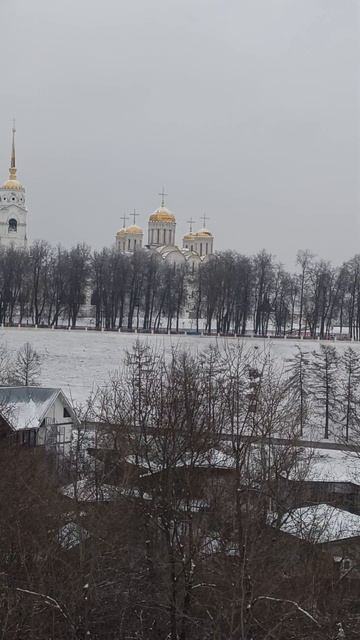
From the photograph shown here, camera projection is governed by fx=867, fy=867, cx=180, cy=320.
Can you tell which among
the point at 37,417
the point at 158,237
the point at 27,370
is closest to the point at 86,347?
the point at 27,370

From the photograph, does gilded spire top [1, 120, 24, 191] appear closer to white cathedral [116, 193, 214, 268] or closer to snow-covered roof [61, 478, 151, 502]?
white cathedral [116, 193, 214, 268]

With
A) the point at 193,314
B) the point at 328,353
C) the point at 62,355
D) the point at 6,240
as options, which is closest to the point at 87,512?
the point at 328,353

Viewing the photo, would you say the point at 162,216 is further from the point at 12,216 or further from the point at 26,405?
the point at 26,405

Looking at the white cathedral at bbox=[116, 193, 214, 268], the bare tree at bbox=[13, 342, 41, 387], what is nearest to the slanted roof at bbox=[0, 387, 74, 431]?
the bare tree at bbox=[13, 342, 41, 387]

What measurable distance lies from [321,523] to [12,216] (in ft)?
289

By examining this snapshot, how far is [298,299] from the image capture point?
64625mm

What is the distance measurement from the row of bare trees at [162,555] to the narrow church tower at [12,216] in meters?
87.4

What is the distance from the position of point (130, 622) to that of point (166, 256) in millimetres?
83428

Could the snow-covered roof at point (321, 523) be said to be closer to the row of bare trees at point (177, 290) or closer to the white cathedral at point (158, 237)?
the row of bare trees at point (177, 290)

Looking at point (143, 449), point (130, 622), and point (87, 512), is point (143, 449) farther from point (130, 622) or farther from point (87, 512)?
point (130, 622)

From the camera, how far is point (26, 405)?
25.7 metres

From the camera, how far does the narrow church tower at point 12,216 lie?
330ft

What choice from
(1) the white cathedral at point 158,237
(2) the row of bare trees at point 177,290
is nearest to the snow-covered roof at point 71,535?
(2) the row of bare trees at point 177,290

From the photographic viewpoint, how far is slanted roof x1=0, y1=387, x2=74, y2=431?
79.3ft
